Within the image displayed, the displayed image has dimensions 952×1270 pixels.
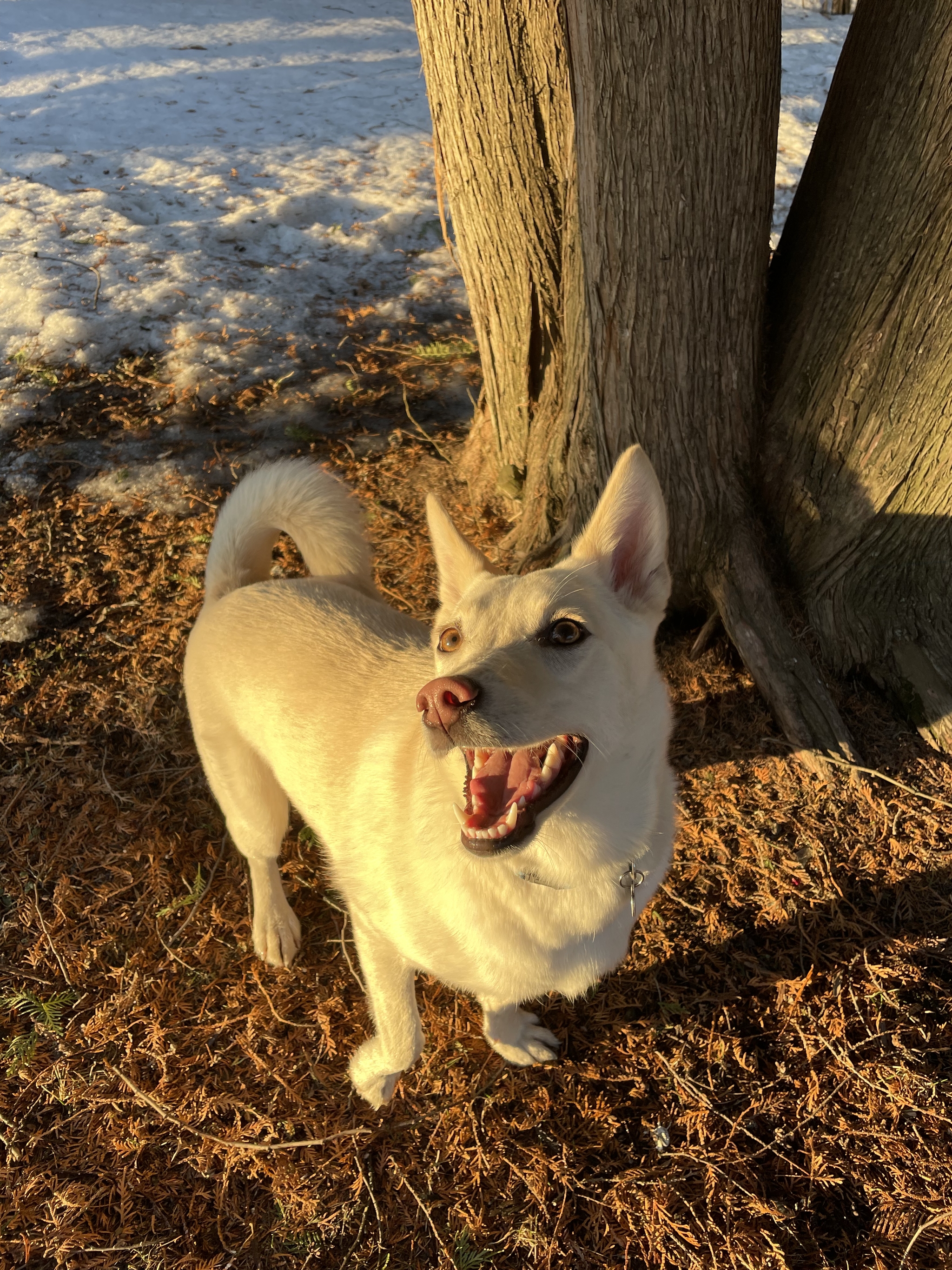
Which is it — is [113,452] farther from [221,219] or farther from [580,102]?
[580,102]

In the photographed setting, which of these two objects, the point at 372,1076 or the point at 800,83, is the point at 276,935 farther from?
the point at 800,83

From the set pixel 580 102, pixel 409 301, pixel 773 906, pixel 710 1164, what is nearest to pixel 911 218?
pixel 580 102

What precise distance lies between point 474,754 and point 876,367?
1.94 m

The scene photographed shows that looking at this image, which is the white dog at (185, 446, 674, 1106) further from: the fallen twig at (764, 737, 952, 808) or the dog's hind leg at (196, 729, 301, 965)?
the fallen twig at (764, 737, 952, 808)

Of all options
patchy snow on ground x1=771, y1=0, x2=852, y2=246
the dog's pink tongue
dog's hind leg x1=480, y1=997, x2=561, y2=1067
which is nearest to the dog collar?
the dog's pink tongue

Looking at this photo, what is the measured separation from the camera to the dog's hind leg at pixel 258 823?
9.07 feet

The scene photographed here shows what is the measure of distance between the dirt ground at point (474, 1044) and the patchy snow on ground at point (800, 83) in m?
4.37

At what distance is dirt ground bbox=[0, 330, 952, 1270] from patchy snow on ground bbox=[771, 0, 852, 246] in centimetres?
437

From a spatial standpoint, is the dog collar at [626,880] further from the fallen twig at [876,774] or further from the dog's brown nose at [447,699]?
the fallen twig at [876,774]

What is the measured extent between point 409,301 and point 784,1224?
17.4ft

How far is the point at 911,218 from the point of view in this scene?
93.8 inches

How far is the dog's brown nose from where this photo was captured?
161cm

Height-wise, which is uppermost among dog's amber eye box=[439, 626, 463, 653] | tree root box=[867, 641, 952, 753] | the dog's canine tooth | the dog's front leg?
dog's amber eye box=[439, 626, 463, 653]

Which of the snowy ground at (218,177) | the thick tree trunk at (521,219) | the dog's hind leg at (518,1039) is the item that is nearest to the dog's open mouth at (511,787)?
the dog's hind leg at (518,1039)
